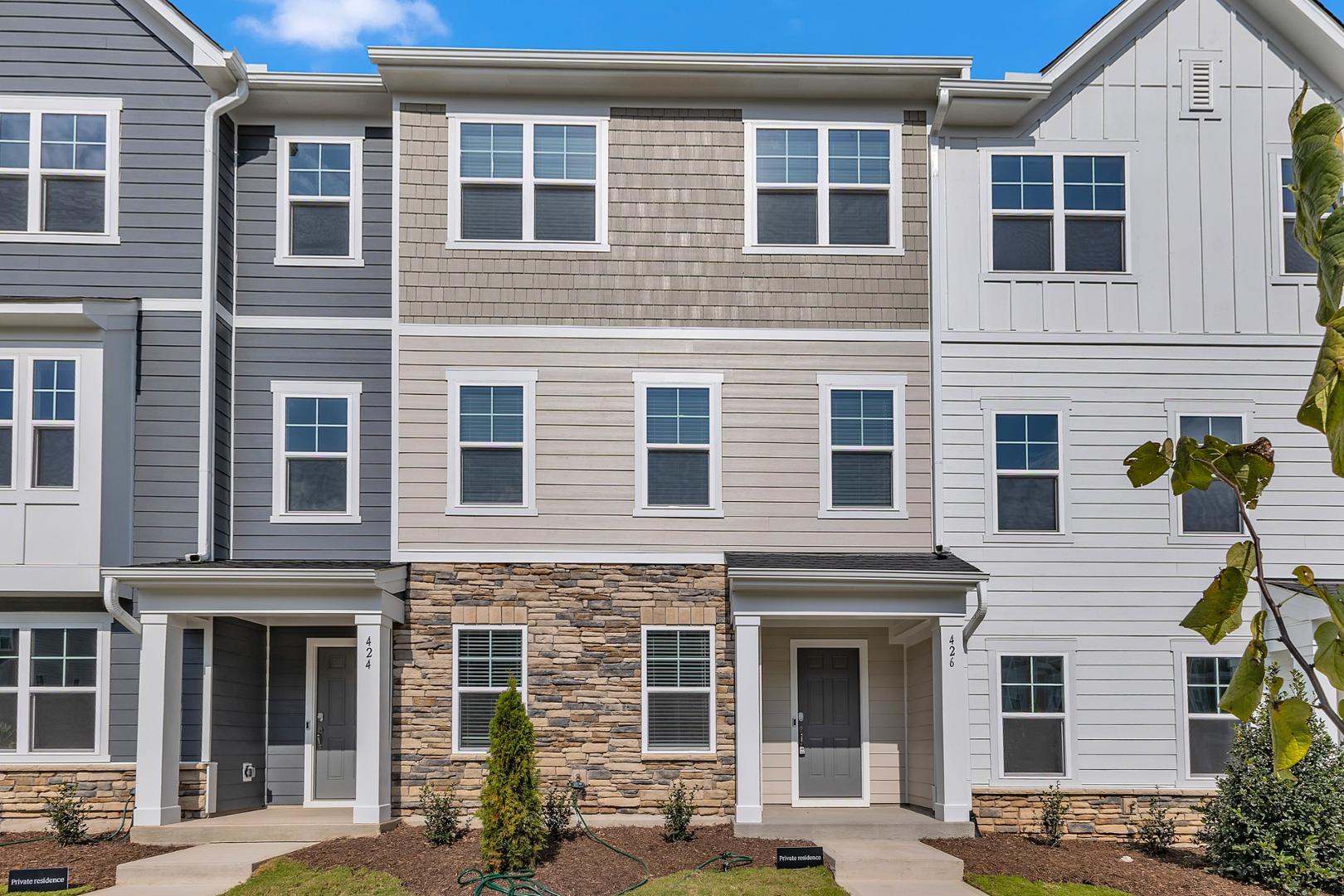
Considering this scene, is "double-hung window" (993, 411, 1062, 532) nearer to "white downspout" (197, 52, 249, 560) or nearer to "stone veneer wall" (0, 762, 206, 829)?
"white downspout" (197, 52, 249, 560)

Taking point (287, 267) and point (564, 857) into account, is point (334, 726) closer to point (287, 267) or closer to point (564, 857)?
point (564, 857)

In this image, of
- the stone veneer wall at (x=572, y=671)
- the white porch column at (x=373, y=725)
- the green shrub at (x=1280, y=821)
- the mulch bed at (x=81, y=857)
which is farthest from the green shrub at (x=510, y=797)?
the green shrub at (x=1280, y=821)

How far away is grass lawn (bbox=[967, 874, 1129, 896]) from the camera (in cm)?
1055

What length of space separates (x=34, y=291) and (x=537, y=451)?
5783 mm

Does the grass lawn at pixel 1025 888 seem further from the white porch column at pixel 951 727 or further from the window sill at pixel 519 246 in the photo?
the window sill at pixel 519 246

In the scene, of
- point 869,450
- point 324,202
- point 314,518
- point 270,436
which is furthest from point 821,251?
point 270,436

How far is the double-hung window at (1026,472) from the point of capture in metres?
13.6

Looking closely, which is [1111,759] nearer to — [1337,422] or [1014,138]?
[1014,138]

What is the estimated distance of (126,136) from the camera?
532 inches

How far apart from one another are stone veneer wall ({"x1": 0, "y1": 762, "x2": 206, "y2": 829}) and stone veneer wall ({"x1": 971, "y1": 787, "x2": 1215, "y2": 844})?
8.36 m

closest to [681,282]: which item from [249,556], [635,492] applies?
[635,492]

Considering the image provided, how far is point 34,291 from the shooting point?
523 inches

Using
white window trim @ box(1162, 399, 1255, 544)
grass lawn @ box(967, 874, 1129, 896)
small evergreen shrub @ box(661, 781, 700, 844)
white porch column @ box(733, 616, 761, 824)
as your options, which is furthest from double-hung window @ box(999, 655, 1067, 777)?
small evergreen shrub @ box(661, 781, 700, 844)

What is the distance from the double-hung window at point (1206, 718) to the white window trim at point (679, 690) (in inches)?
204
